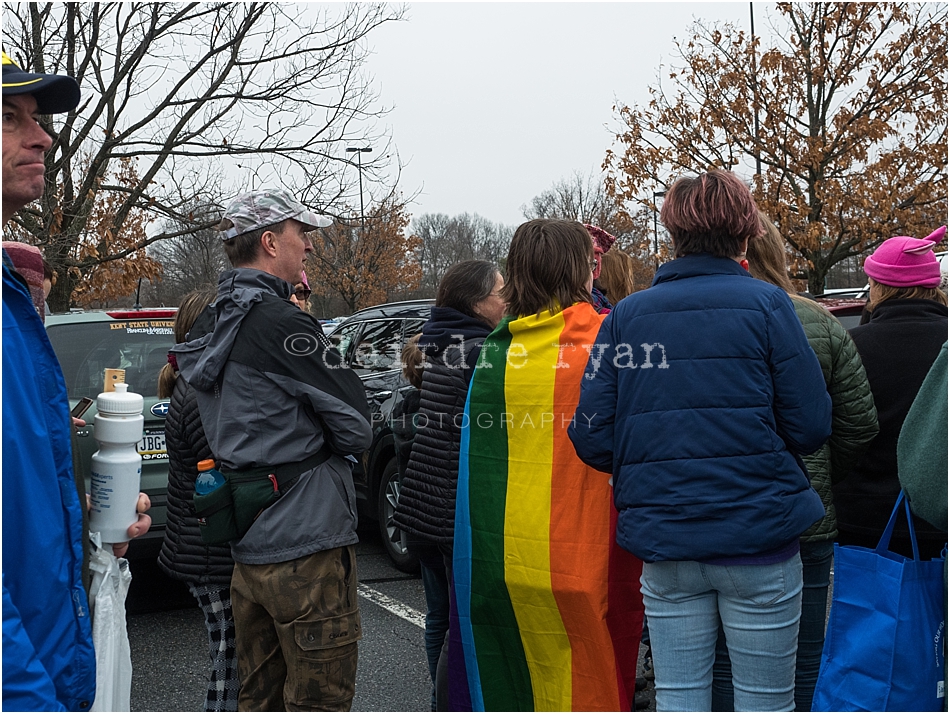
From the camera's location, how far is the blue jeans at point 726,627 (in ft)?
8.33

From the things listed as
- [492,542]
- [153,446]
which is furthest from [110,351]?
[492,542]

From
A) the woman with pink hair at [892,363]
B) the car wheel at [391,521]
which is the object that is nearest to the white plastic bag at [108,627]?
the woman with pink hair at [892,363]

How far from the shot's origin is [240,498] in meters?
2.69

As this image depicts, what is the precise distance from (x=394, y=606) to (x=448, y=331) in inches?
103

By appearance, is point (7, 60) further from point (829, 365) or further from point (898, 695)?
point (898, 695)

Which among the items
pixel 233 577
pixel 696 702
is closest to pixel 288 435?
pixel 233 577

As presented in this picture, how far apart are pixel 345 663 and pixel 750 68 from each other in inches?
605

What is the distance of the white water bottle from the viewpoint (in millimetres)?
2076

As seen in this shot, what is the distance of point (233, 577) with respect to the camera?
2.85 meters

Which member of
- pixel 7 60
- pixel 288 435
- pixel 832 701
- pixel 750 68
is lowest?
pixel 832 701

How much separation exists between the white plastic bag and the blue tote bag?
6.75 ft

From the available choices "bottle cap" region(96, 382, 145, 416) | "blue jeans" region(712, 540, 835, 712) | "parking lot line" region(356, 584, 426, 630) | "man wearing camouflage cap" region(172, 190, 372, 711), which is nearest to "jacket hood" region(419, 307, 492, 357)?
"man wearing camouflage cap" region(172, 190, 372, 711)

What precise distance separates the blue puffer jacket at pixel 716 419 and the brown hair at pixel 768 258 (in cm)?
74

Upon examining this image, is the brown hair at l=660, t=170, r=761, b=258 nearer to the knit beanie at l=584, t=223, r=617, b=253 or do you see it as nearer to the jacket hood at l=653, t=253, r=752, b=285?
the jacket hood at l=653, t=253, r=752, b=285
